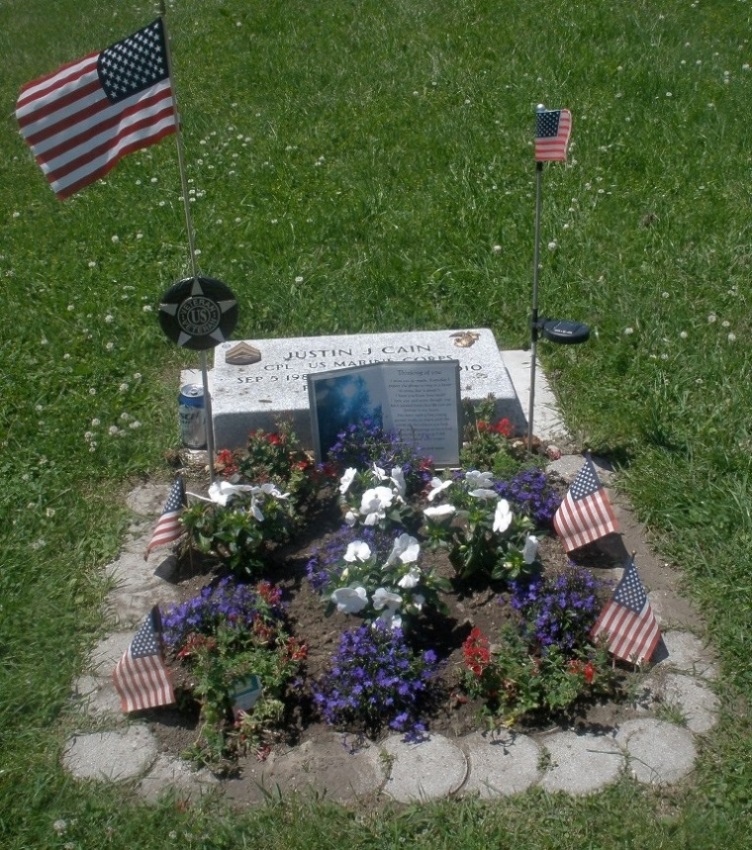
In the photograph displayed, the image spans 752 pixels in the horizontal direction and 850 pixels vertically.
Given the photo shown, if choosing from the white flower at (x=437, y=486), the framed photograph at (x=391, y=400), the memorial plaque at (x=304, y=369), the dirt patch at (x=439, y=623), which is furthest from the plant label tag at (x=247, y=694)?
the memorial plaque at (x=304, y=369)

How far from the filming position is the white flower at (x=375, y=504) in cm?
430

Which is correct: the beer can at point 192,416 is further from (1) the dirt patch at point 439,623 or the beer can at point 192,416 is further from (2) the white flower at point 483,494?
(2) the white flower at point 483,494

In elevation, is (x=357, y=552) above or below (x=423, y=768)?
above

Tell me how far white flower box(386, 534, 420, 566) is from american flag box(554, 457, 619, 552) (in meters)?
0.75

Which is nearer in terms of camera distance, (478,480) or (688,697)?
(688,697)

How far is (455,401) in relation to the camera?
485 cm

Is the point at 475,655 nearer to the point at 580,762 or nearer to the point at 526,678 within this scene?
the point at 526,678

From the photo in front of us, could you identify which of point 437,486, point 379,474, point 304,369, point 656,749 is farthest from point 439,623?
point 304,369

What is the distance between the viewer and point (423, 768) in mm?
3574

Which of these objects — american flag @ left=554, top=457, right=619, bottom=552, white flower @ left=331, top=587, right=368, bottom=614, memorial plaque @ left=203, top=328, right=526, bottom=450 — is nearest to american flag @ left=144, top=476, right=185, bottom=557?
memorial plaque @ left=203, top=328, right=526, bottom=450

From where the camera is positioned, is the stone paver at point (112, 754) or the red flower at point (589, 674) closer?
the stone paver at point (112, 754)

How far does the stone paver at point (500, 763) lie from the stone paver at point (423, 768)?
0.13 ft

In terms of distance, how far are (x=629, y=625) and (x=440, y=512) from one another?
82 centimetres

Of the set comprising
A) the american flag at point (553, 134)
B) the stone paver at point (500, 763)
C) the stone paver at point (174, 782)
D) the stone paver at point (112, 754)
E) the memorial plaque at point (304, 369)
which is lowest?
the stone paver at point (112, 754)
